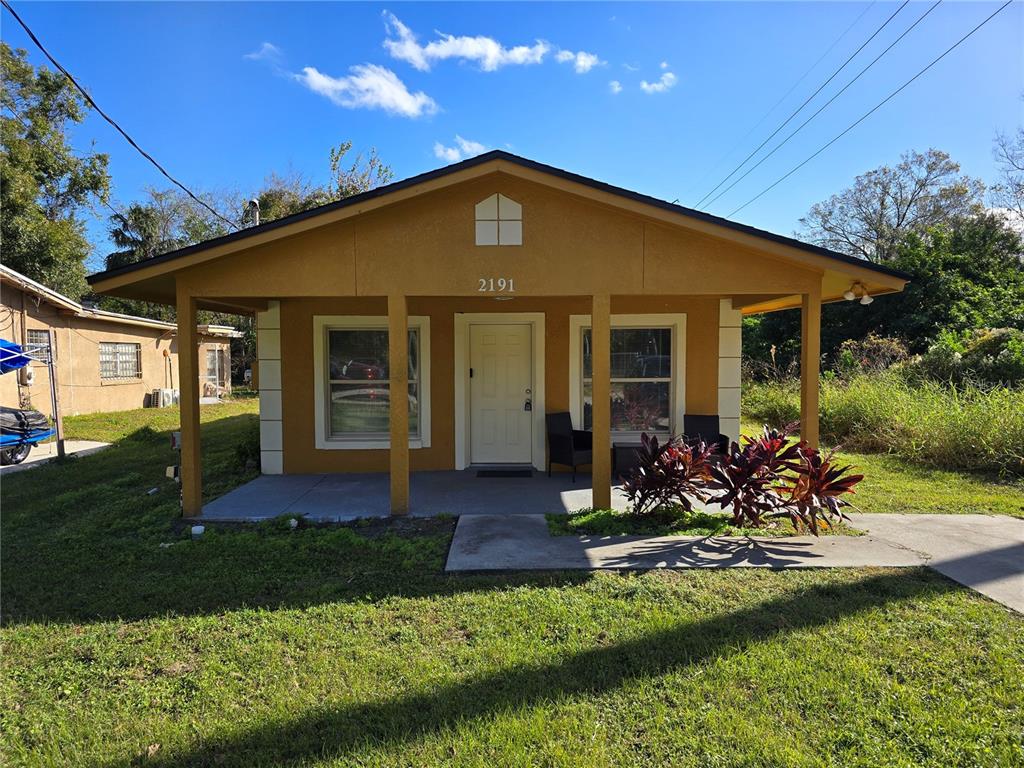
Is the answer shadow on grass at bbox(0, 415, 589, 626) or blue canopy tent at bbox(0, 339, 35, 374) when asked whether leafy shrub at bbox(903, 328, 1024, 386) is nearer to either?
shadow on grass at bbox(0, 415, 589, 626)

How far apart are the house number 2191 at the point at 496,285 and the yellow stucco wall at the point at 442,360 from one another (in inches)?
90.9

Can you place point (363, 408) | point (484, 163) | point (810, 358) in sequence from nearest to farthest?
point (484, 163) < point (810, 358) < point (363, 408)

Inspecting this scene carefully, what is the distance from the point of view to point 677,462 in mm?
5766

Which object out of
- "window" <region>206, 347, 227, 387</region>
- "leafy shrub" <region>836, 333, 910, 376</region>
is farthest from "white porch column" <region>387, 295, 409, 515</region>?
"window" <region>206, 347, 227, 387</region>

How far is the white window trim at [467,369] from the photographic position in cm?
845

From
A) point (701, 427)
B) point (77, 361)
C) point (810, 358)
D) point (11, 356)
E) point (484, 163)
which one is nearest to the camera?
point (484, 163)

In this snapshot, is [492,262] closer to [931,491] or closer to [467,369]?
[467,369]

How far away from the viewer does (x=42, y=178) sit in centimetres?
2362

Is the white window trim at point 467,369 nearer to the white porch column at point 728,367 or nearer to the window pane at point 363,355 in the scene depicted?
the window pane at point 363,355

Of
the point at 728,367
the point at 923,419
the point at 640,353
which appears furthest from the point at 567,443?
the point at 923,419

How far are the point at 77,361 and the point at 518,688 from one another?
17.4 metres

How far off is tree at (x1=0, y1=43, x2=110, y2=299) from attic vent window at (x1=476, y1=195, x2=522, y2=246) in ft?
70.4

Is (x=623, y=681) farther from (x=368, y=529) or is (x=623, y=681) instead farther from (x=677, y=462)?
(x=368, y=529)

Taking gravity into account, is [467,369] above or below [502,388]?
above
